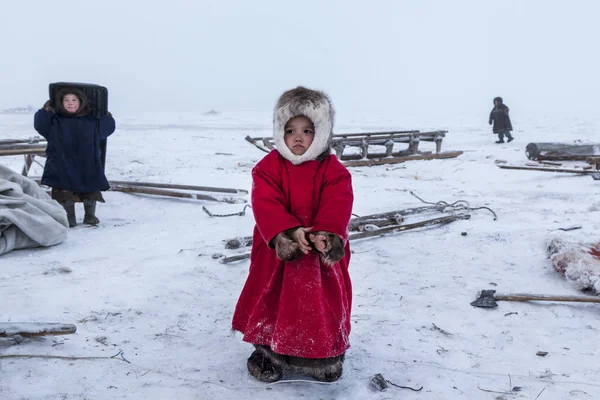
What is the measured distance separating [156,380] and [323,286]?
0.98 m

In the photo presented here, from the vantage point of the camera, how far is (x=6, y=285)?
3.85m

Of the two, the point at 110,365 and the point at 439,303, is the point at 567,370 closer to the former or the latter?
the point at 439,303

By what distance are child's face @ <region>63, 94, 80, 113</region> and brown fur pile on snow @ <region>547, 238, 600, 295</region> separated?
4974 mm

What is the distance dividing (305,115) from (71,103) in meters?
3.98

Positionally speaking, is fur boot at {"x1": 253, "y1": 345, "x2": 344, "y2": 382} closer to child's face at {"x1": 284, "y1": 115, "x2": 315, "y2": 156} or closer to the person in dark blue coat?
child's face at {"x1": 284, "y1": 115, "x2": 315, "y2": 156}

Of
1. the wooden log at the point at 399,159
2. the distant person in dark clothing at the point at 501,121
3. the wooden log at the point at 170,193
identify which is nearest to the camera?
the wooden log at the point at 170,193

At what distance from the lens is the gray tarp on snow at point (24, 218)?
15.3 ft

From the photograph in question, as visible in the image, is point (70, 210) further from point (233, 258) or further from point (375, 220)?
point (375, 220)

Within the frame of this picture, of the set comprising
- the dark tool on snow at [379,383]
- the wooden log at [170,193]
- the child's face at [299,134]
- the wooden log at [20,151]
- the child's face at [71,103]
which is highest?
the child's face at [71,103]

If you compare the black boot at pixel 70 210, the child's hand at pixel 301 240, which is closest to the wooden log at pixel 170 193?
the black boot at pixel 70 210

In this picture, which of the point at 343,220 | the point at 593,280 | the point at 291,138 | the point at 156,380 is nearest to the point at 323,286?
the point at 343,220

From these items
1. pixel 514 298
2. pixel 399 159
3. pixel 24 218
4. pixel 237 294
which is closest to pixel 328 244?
pixel 237 294

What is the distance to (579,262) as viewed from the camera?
13.0ft

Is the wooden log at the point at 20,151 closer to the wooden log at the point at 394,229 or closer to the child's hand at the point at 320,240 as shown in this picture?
the wooden log at the point at 394,229
